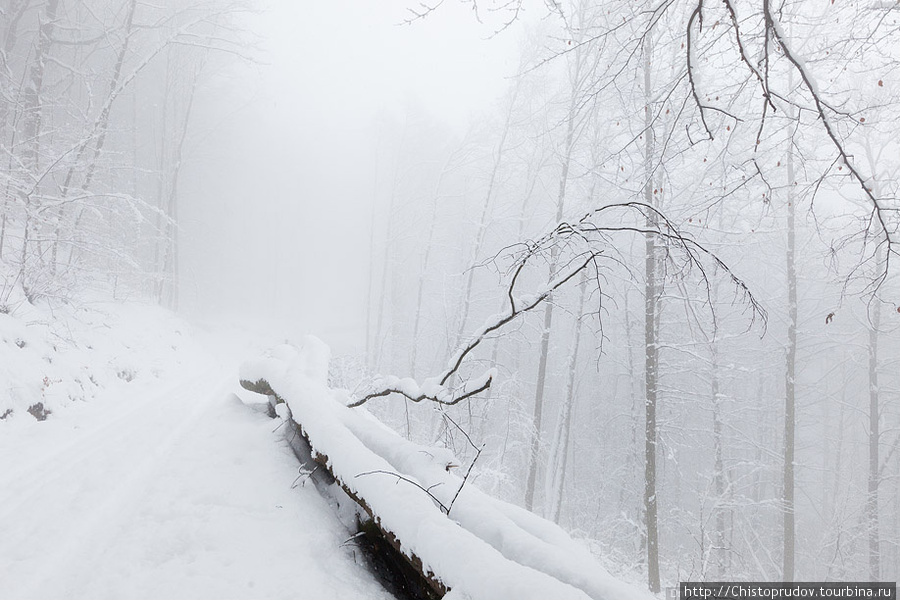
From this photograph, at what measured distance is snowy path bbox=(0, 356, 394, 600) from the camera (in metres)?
2.35

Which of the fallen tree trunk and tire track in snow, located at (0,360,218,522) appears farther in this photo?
tire track in snow, located at (0,360,218,522)

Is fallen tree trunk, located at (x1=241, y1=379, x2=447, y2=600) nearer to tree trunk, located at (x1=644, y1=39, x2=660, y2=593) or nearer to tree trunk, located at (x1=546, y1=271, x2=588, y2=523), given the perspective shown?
tree trunk, located at (x1=644, y1=39, x2=660, y2=593)

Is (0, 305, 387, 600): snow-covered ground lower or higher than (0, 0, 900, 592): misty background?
lower

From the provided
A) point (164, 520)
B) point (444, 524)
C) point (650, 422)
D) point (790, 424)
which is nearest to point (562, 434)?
point (650, 422)

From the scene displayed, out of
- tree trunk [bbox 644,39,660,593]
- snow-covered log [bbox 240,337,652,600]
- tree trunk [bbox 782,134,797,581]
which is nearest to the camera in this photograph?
snow-covered log [bbox 240,337,652,600]

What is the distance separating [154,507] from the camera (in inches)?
121

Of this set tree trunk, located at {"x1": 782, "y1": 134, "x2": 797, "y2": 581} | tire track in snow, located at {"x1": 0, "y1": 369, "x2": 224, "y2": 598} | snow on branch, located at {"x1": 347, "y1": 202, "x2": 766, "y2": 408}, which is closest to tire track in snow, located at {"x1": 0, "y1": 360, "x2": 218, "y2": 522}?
tire track in snow, located at {"x1": 0, "y1": 369, "x2": 224, "y2": 598}

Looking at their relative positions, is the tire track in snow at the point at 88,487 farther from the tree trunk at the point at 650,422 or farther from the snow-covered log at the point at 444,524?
the tree trunk at the point at 650,422

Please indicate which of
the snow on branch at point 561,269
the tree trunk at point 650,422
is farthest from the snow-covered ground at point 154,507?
the tree trunk at point 650,422

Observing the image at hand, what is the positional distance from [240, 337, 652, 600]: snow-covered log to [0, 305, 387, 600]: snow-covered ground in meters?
0.43

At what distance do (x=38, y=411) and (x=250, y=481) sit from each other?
395cm

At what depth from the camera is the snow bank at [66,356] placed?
5.42 m

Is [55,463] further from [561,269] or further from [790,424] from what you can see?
[790,424]

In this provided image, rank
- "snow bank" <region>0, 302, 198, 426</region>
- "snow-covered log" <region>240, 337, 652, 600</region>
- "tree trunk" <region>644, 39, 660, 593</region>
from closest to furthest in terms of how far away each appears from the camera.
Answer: "snow-covered log" <region>240, 337, 652, 600</region> < "snow bank" <region>0, 302, 198, 426</region> < "tree trunk" <region>644, 39, 660, 593</region>
